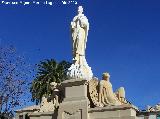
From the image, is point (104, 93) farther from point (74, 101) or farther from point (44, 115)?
point (44, 115)

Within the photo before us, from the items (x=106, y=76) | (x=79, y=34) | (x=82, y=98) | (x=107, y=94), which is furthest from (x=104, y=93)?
(x=79, y=34)

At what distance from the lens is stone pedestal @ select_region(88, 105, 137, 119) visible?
14.2 meters

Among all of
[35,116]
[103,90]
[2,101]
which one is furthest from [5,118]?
[103,90]

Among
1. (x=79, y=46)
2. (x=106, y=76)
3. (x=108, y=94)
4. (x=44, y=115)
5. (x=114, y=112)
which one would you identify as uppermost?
(x=79, y=46)

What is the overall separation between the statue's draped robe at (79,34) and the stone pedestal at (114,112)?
2933mm

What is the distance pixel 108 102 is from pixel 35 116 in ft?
10.2

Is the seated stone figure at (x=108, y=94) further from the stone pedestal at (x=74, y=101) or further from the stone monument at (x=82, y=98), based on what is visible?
the stone pedestal at (x=74, y=101)

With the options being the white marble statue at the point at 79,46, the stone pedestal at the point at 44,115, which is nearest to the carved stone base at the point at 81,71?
the white marble statue at the point at 79,46

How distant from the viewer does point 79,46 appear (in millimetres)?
17109

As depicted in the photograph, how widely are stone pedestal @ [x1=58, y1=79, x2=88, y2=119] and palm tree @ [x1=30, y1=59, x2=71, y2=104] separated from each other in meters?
26.4

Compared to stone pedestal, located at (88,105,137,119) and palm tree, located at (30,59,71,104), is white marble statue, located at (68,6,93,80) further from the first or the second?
palm tree, located at (30,59,71,104)

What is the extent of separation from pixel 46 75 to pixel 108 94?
96.2 feet

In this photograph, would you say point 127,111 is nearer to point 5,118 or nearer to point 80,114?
point 80,114

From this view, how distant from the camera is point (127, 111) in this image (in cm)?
1423
